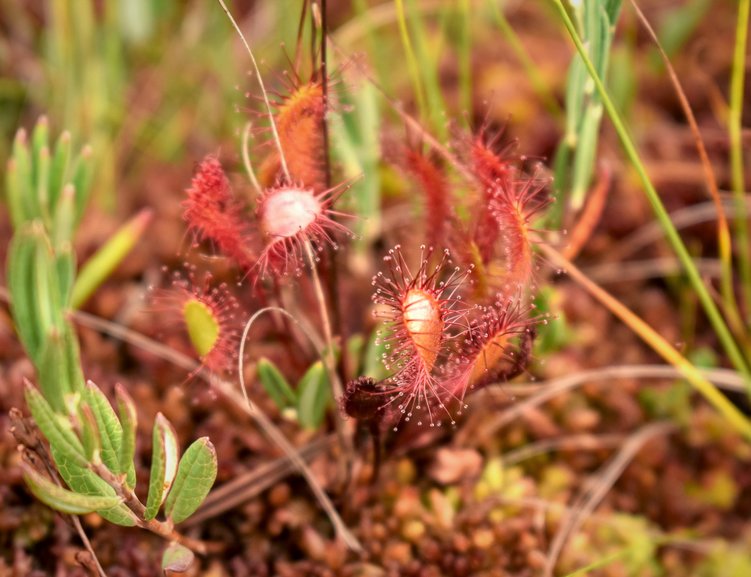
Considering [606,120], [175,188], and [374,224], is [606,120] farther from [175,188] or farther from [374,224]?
[175,188]

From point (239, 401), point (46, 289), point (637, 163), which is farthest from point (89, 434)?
point (637, 163)

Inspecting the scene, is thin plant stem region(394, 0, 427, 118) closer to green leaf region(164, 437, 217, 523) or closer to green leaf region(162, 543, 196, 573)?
green leaf region(164, 437, 217, 523)

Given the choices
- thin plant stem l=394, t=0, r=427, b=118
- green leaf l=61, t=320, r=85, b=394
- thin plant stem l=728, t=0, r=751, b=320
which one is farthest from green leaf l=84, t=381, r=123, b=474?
thin plant stem l=728, t=0, r=751, b=320

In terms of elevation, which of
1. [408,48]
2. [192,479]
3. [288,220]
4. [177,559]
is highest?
[408,48]

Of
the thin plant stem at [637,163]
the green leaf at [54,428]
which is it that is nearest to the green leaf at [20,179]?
the green leaf at [54,428]

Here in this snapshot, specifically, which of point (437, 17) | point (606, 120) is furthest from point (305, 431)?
Result: point (437, 17)

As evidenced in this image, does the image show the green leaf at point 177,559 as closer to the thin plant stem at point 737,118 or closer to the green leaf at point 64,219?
the green leaf at point 64,219

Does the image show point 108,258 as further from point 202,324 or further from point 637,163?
point 637,163
